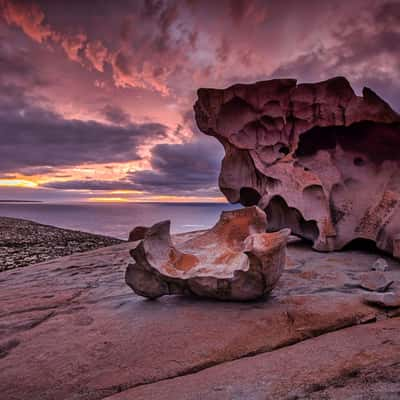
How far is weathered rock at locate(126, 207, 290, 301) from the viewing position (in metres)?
3.06

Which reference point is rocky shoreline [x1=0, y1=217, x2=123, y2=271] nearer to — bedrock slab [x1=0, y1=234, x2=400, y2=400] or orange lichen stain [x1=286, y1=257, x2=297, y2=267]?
bedrock slab [x1=0, y1=234, x2=400, y2=400]

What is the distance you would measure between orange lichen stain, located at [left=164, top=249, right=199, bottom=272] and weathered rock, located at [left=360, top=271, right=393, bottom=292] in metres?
2.06

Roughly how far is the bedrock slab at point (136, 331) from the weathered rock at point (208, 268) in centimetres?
15

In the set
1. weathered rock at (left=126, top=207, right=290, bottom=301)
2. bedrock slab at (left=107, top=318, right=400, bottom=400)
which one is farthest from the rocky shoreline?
bedrock slab at (left=107, top=318, right=400, bottom=400)

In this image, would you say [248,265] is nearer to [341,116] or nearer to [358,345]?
[358,345]

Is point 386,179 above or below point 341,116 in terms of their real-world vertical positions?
below

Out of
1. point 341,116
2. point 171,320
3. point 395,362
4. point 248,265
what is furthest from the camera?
point 341,116

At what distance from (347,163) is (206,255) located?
13.9 ft

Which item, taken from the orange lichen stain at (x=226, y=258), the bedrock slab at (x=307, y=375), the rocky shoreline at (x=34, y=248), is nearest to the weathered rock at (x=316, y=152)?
the orange lichen stain at (x=226, y=258)

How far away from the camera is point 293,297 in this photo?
316 centimetres

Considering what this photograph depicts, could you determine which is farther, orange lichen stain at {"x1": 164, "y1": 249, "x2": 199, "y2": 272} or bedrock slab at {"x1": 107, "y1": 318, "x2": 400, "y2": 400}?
orange lichen stain at {"x1": 164, "y1": 249, "x2": 199, "y2": 272}

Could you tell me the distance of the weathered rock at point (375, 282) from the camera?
346cm

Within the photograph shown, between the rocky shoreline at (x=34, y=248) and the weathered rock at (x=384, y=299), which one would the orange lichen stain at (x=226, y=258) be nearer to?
the weathered rock at (x=384, y=299)

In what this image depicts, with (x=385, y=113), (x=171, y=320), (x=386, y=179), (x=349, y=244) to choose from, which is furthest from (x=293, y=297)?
(x=385, y=113)
